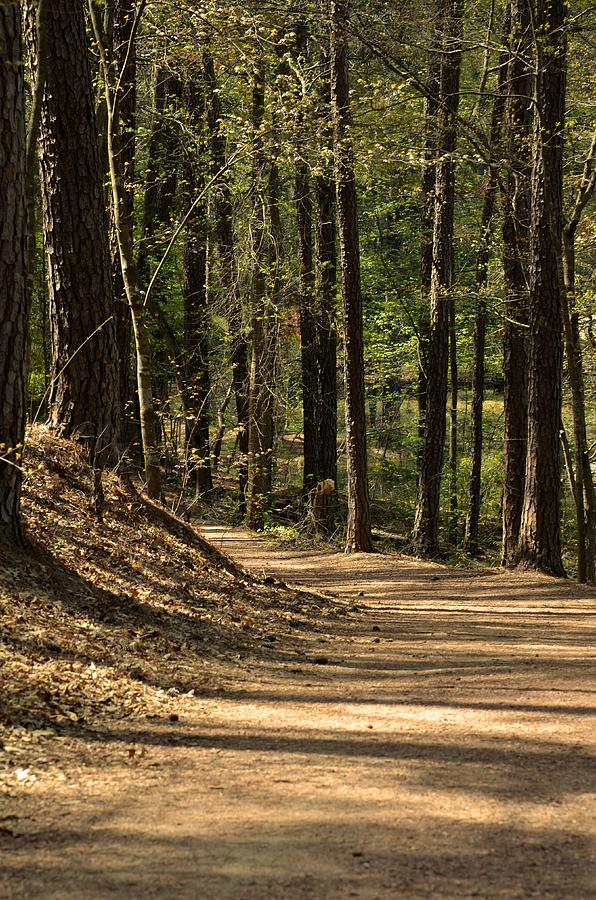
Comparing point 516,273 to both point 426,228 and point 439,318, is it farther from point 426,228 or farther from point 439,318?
point 426,228

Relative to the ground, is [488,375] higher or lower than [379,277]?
lower

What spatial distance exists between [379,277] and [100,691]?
20.7 m

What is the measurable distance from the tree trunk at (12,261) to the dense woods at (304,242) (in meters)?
0.02

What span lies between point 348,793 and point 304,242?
17342 millimetres

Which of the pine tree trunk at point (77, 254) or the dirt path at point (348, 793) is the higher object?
the pine tree trunk at point (77, 254)

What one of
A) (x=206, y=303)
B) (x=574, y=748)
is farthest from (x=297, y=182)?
(x=574, y=748)

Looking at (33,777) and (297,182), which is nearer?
A: (33,777)

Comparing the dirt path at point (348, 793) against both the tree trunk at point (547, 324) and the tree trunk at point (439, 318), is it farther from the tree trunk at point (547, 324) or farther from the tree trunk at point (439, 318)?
the tree trunk at point (439, 318)

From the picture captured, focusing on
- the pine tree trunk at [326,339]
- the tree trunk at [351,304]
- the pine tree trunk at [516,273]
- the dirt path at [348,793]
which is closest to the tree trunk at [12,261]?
the dirt path at [348,793]

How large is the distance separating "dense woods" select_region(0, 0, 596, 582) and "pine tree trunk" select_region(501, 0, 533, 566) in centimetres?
5

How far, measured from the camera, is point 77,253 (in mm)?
9984

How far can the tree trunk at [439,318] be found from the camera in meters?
16.9

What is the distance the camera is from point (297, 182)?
64.8 ft

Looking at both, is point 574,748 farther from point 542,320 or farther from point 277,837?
point 542,320
